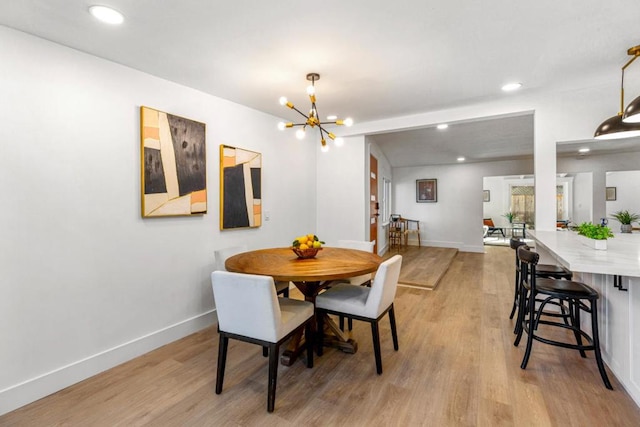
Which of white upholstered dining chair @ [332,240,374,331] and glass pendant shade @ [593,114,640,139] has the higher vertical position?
glass pendant shade @ [593,114,640,139]

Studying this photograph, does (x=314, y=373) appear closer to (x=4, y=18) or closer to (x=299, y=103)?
(x=299, y=103)

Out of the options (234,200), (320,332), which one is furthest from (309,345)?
(234,200)

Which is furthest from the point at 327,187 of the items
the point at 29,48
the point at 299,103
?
the point at 29,48

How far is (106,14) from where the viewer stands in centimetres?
175

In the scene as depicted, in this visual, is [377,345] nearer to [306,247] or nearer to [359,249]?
[306,247]

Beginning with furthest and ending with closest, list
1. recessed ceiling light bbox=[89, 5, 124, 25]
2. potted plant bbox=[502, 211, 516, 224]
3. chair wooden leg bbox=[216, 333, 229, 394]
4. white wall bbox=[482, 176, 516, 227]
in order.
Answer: white wall bbox=[482, 176, 516, 227], potted plant bbox=[502, 211, 516, 224], chair wooden leg bbox=[216, 333, 229, 394], recessed ceiling light bbox=[89, 5, 124, 25]

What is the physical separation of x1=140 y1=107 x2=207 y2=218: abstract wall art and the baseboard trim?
3.46ft

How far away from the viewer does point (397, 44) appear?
6.96 feet

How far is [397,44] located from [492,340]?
2597 millimetres

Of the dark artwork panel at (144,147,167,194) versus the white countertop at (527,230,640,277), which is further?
the dark artwork panel at (144,147,167,194)

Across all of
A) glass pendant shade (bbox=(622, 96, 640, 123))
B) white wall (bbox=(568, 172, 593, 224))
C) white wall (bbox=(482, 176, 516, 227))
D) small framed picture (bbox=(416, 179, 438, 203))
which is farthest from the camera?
white wall (bbox=(482, 176, 516, 227))

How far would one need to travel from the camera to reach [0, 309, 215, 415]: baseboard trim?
1841 mm

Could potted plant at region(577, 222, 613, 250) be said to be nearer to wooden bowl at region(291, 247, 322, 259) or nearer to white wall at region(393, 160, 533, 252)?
Result: wooden bowl at region(291, 247, 322, 259)

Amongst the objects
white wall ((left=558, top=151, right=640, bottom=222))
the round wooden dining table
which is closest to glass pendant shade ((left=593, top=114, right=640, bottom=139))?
white wall ((left=558, top=151, right=640, bottom=222))
